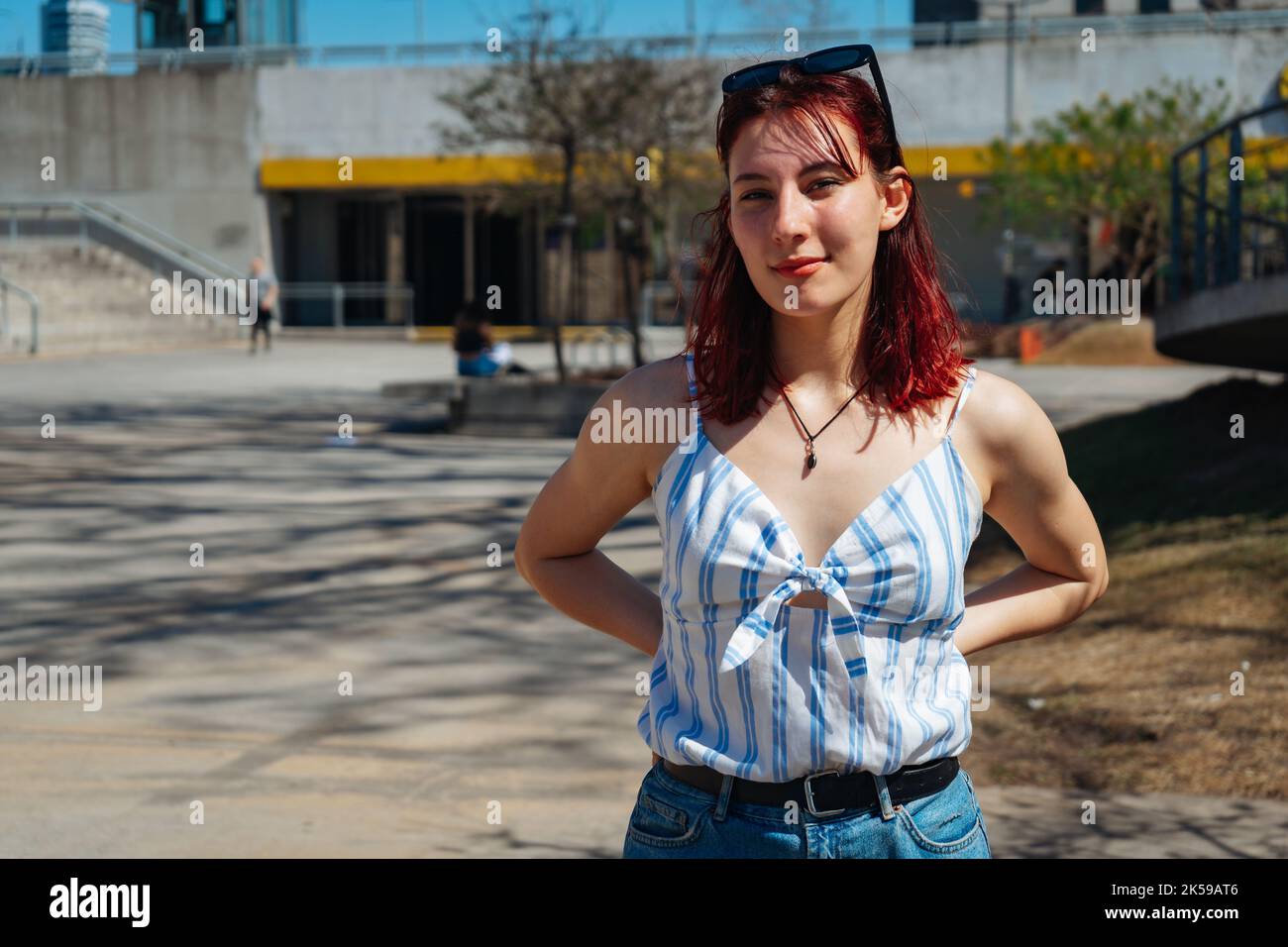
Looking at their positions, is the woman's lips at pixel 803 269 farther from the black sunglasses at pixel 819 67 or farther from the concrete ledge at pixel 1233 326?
the concrete ledge at pixel 1233 326

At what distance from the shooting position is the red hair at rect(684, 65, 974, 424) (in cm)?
215

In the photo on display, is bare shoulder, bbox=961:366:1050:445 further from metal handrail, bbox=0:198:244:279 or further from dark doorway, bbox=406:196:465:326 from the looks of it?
dark doorway, bbox=406:196:465:326

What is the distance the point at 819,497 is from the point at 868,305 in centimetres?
31

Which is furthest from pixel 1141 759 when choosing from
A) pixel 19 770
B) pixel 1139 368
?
pixel 1139 368

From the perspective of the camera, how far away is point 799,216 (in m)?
2.09

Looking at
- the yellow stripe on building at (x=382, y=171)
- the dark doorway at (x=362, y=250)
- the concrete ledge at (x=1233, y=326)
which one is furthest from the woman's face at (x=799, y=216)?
the dark doorway at (x=362, y=250)

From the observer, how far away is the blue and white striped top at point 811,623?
6.73 feet

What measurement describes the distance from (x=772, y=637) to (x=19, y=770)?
14.2 feet

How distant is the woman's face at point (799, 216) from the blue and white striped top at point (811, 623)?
0.81 ft

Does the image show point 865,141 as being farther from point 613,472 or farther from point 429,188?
point 429,188

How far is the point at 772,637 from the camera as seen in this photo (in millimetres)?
2061

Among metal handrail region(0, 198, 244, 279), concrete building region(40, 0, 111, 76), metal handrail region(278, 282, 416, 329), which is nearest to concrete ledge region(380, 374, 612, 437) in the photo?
metal handrail region(278, 282, 416, 329)

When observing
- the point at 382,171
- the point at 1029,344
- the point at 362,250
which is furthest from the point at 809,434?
the point at 362,250

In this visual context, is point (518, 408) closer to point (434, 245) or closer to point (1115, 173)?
point (1115, 173)
